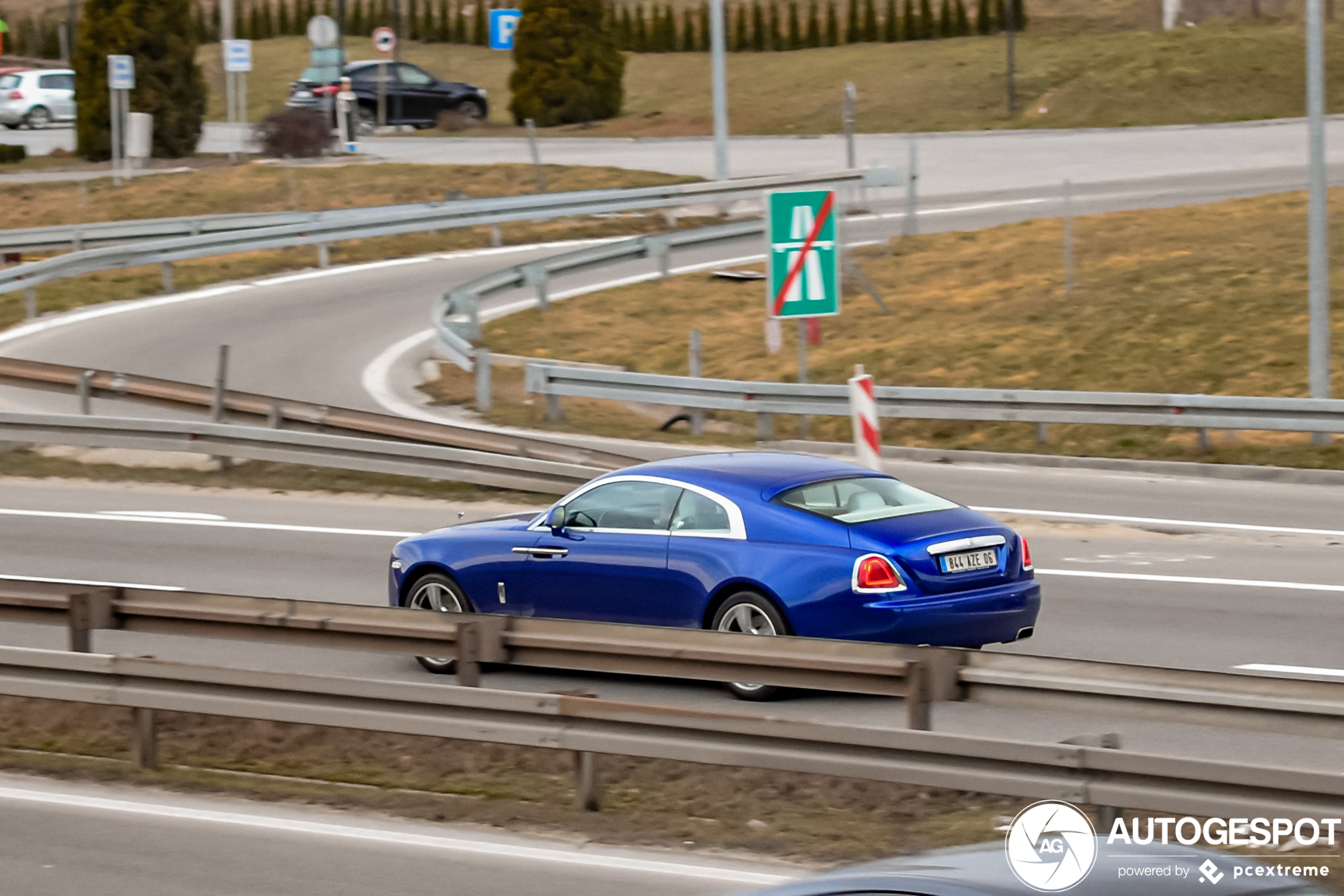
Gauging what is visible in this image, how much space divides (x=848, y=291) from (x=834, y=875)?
25.6 meters

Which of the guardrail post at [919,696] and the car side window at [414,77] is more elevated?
the car side window at [414,77]

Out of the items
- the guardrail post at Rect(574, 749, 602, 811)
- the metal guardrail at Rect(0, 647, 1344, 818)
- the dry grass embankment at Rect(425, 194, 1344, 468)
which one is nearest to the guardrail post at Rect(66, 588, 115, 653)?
the metal guardrail at Rect(0, 647, 1344, 818)

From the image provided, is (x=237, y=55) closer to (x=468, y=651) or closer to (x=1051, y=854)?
(x=468, y=651)

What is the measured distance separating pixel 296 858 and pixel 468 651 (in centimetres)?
151

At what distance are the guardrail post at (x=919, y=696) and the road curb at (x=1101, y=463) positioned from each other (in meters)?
11.9

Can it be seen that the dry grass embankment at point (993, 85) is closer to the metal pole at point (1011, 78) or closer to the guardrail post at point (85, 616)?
the metal pole at point (1011, 78)

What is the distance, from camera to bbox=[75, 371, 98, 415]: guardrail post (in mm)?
19891

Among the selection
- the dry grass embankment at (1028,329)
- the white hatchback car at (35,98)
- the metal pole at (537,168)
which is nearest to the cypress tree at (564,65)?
the metal pole at (537,168)

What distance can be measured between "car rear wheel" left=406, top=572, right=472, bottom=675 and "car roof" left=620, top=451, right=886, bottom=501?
128 cm

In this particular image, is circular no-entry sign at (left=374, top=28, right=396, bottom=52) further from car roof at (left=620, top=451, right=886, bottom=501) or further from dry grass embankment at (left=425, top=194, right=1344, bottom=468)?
car roof at (left=620, top=451, right=886, bottom=501)

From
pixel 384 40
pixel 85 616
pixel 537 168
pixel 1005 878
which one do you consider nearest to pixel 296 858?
pixel 85 616

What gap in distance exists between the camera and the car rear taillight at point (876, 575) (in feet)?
30.8

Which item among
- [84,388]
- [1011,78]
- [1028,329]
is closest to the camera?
[84,388]

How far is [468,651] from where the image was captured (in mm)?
8461
